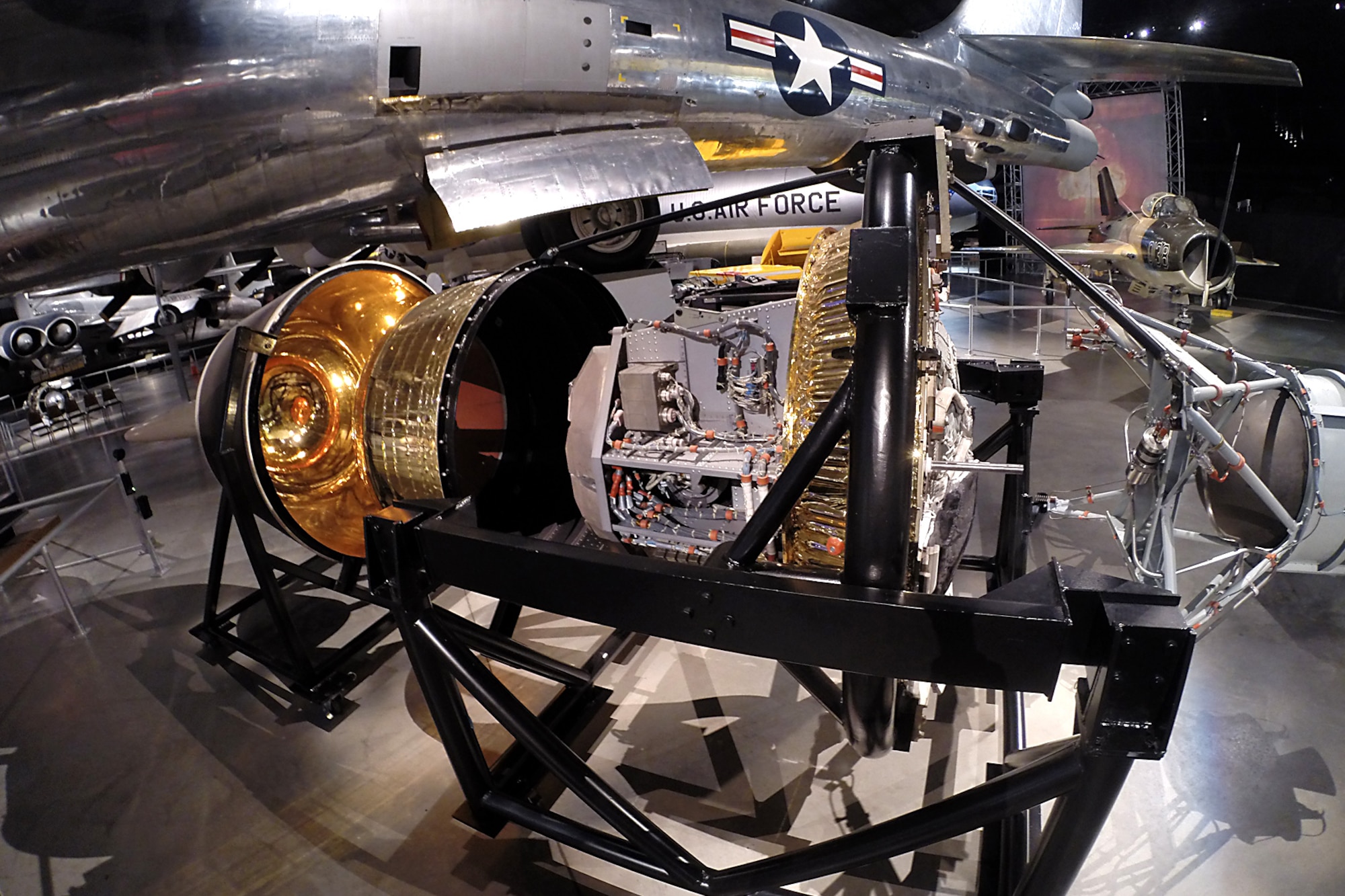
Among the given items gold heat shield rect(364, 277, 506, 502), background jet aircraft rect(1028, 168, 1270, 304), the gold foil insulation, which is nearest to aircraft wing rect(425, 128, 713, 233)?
gold heat shield rect(364, 277, 506, 502)

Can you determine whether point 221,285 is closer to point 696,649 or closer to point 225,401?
point 225,401

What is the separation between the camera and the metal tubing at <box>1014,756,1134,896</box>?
1.46 metres

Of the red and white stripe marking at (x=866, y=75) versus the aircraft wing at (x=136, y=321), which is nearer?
the red and white stripe marking at (x=866, y=75)

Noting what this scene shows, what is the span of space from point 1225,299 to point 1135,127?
139 inches

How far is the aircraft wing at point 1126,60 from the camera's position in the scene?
28.2 feet

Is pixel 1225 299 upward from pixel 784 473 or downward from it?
upward

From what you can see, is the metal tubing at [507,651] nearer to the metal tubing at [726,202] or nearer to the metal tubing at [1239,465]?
the metal tubing at [726,202]

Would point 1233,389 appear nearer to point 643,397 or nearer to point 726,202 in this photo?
point 726,202

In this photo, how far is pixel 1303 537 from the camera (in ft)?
10.7

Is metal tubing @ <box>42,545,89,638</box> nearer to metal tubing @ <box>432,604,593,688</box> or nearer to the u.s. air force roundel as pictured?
metal tubing @ <box>432,604,593,688</box>

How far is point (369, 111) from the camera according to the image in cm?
451

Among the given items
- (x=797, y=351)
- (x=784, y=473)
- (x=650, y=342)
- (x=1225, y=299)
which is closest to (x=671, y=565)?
(x=784, y=473)

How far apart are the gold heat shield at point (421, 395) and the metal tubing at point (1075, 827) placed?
2.81 m

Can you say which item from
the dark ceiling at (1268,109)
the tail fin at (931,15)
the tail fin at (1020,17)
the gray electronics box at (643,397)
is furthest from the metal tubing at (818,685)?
the dark ceiling at (1268,109)
